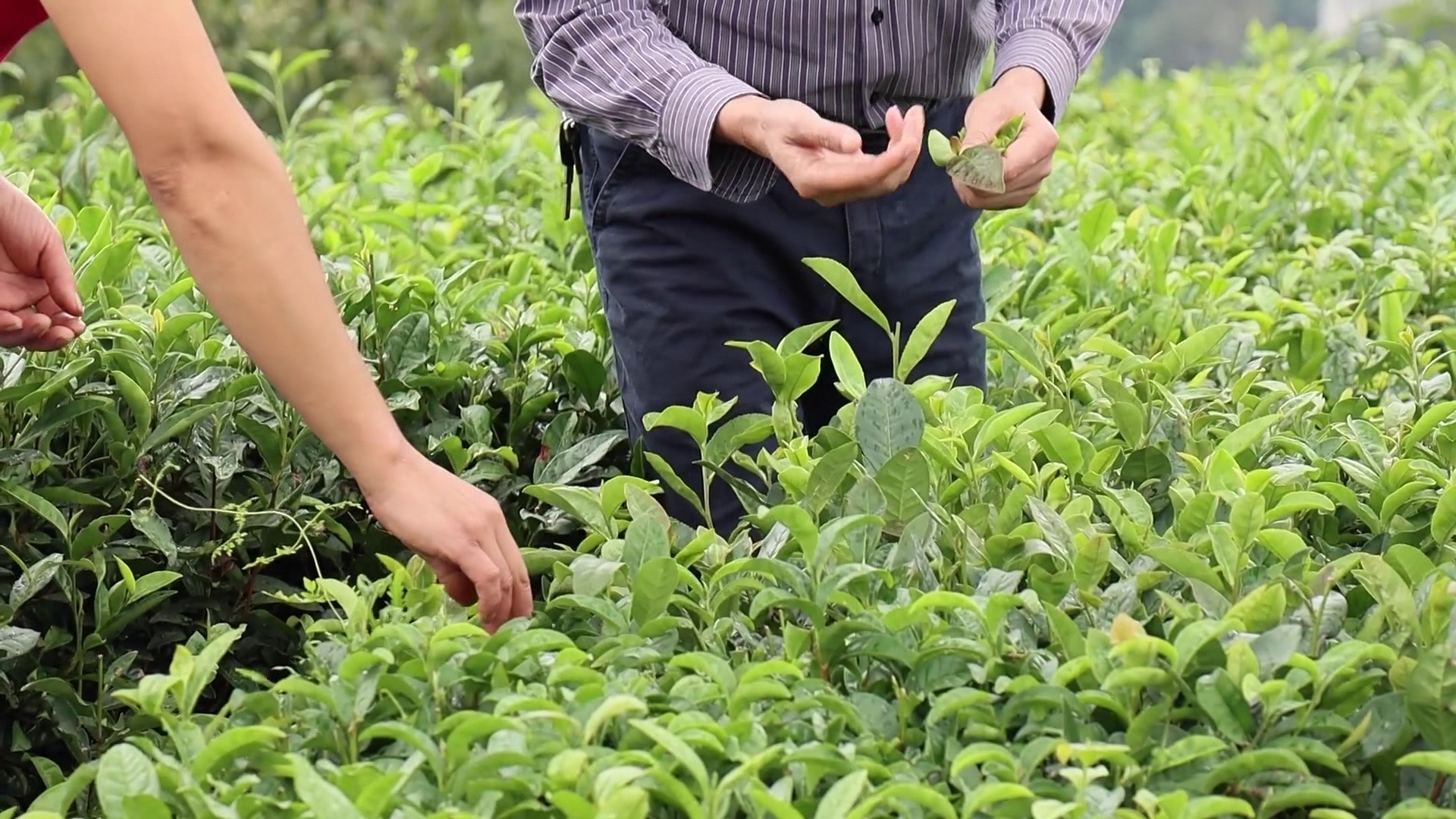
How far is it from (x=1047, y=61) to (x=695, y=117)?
1.96 feet

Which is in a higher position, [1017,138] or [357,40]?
[1017,138]

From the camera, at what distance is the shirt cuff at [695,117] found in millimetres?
2414

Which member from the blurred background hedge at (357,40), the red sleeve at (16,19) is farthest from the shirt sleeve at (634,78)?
the blurred background hedge at (357,40)

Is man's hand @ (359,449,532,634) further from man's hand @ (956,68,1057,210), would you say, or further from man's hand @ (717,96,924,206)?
man's hand @ (956,68,1057,210)

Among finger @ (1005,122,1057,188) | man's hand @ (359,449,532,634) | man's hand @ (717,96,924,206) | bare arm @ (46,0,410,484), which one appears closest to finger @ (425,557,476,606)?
man's hand @ (359,449,532,634)

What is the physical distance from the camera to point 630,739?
1555mm

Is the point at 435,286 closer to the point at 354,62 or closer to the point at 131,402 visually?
the point at 131,402

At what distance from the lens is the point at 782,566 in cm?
173

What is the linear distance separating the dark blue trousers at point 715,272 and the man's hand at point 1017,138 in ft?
0.80

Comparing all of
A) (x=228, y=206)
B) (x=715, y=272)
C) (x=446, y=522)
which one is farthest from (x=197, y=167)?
(x=715, y=272)

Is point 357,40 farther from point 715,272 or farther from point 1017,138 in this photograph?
point 1017,138

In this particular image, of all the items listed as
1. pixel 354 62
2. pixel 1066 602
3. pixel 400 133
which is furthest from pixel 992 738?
pixel 354 62

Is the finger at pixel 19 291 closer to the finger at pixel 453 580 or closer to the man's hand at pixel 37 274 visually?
the man's hand at pixel 37 274

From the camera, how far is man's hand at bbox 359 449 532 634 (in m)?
1.83
